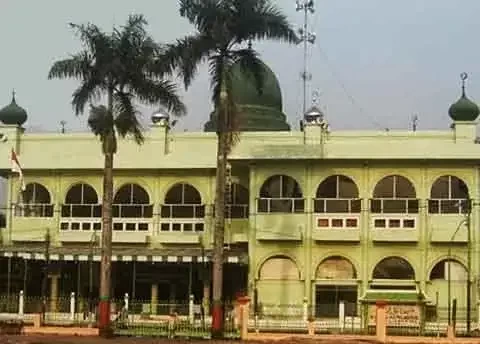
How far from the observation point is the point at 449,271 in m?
44.4

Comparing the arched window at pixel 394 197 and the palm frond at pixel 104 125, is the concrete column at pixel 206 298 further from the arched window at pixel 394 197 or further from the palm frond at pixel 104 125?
the palm frond at pixel 104 125

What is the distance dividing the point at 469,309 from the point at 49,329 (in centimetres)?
1680

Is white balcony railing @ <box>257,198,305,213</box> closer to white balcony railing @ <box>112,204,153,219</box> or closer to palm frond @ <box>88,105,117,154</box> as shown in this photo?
white balcony railing @ <box>112,204,153,219</box>

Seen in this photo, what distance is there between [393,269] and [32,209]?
18312 mm

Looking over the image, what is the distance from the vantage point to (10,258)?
4828 centimetres

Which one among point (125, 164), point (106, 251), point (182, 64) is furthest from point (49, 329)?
point (125, 164)

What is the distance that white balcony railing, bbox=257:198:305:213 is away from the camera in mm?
45625

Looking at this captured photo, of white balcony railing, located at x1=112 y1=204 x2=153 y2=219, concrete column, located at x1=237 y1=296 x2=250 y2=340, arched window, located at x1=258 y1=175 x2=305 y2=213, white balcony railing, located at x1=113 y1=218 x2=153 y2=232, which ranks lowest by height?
concrete column, located at x1=237 y1=296 x2=250 y2=340

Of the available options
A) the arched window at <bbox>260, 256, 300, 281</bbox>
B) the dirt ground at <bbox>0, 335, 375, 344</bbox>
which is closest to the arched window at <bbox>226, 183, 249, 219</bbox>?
the arched window at <bbox>260, 256, 300, 281</bbox>

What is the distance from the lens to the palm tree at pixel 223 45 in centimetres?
A: 3397

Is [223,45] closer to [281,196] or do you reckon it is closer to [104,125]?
[104,125]

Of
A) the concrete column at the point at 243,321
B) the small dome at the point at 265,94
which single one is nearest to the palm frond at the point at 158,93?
the concrete column at the point at 243,321

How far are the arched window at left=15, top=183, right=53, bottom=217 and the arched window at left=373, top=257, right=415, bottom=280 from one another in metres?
16.6

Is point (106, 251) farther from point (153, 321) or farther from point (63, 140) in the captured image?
point (63, 140)
